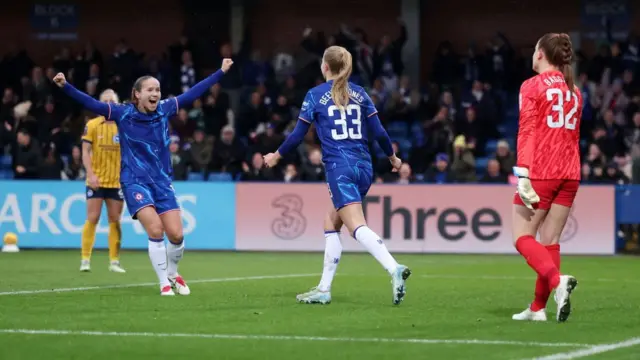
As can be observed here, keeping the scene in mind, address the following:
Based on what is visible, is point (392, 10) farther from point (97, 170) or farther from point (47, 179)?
point (97, 170)

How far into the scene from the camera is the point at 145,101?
1242 cm

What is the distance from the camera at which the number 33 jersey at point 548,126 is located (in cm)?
970

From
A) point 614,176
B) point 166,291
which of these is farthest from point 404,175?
point 166,291

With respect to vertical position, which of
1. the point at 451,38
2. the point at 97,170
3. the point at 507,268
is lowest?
the point at 507,268

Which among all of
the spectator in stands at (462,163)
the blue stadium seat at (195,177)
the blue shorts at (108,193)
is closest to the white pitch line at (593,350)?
the blue shorts at (108,193)

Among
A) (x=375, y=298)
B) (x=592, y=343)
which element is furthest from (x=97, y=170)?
(x=592, y=343)

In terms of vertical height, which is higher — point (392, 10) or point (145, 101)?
point (392, 10)

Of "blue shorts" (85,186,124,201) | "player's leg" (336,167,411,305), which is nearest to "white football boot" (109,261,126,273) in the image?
"blue shorts" (85,186,124,201)

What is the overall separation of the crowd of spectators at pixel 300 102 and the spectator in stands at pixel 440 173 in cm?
2

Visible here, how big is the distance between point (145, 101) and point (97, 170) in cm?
426

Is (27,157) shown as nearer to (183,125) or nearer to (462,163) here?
(183,125)

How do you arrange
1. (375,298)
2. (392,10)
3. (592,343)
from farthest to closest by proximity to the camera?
1. (392,10)
2. (375,298)
3. (592,343)

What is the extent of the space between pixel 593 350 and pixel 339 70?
407cm

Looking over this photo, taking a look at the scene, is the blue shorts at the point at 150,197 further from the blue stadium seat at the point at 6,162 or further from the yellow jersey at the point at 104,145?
the blue stadium seat at the point at 6,162
